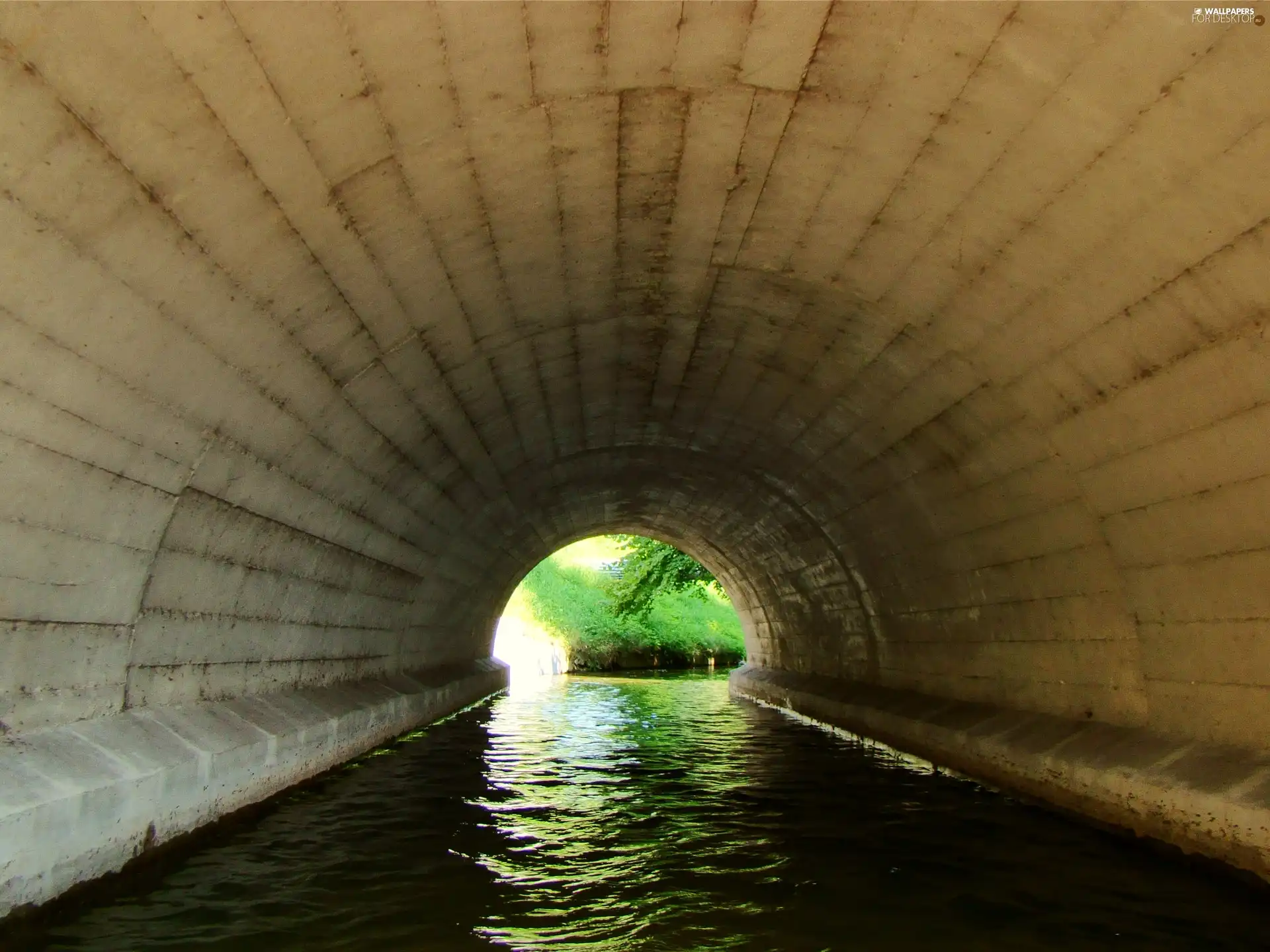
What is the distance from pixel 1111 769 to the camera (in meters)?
7.98

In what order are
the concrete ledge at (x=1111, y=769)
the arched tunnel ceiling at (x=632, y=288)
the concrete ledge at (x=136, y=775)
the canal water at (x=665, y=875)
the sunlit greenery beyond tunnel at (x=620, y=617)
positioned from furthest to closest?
the sunlit greenery beyond tunnel at (x=620, y=617) < the concrete ledge at (x=1111, y=769) < the canal water at (x=665, y=875) < the concrete ledge at (x=136, y=775) < the arched tunnel ceiling at (x=632, y=288)

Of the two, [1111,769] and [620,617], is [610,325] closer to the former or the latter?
[1111,769]

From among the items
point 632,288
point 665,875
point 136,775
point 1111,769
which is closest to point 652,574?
point 632,288

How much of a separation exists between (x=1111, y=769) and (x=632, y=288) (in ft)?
18.0

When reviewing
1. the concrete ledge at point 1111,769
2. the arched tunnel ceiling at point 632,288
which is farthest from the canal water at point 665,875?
the arched tunnel ceiling at point 632,288

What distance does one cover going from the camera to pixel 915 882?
663 centimetres

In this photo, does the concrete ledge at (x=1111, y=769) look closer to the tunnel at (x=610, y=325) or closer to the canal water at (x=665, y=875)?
the tunnel at (x=610, y=325)

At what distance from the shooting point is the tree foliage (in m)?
32.9

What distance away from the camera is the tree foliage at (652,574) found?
32.9 meters

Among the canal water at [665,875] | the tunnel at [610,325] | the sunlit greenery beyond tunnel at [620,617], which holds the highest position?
the sunlit greenery beyond tunnel at [620,617]

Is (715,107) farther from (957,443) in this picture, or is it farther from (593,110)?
(957,443)

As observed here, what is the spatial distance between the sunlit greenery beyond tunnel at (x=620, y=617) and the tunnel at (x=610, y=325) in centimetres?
2296

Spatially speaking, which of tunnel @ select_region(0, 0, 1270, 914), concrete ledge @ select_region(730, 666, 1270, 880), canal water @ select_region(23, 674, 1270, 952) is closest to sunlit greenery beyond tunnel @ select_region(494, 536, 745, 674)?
concrete ledge @ select_region(730, 666, 1270, 880)

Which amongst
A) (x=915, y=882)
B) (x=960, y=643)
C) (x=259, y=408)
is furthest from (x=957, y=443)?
(x=259, y=408)
